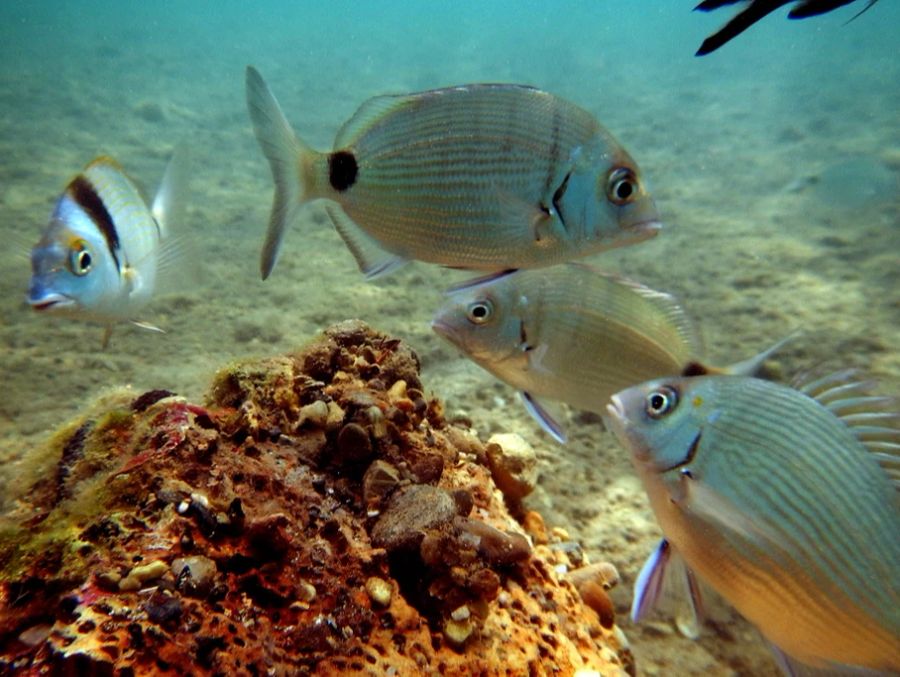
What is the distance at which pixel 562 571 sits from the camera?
9.23 ft

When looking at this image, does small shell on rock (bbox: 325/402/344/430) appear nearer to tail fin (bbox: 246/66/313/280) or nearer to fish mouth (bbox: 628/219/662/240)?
tail fin (bbox: 246/66/313/280)

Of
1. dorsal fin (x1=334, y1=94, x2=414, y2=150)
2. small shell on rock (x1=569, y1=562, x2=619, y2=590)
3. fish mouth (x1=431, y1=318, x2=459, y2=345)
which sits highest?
dorsal fin (x1=334, y1=94, x2=414, y2=150)

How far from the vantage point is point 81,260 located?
8.74 feet

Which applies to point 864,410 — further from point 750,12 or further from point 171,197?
point 171,197

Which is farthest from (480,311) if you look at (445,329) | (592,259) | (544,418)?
(592,259)

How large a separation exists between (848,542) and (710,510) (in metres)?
0.36

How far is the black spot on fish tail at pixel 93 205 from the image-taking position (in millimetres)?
2720

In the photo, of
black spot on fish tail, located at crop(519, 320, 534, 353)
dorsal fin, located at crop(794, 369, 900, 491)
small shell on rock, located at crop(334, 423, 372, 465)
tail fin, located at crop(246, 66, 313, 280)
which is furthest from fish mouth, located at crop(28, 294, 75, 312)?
dorsal fin, located at crop(794, 369, 900, 491)

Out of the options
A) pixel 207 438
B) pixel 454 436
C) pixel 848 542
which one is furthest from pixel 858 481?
pixel 207 438

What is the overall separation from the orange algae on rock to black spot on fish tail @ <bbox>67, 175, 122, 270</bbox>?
890 mm

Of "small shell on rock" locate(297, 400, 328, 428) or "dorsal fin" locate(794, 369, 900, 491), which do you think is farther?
"small shell on rock" locate(297, 400, 328, 428)

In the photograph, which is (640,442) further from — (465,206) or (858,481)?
(465,206)

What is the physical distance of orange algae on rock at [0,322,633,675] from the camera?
1477 mm

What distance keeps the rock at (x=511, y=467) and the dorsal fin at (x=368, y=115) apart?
1.94 m
